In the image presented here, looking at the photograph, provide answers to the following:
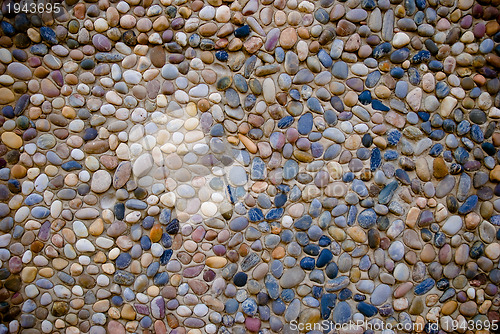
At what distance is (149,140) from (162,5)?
0.66 feet

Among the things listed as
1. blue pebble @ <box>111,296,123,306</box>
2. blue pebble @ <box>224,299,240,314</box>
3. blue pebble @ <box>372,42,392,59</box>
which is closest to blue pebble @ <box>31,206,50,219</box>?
blue pebble @ <box>111,296,123,306</box>

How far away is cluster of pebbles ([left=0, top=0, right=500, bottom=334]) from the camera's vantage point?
2.25 ft

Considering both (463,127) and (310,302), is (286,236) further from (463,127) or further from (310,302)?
(463,127)

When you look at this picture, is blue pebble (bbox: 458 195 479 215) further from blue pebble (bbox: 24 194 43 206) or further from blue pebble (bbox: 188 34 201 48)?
blue pebble (bbox: 24 194 43 206)

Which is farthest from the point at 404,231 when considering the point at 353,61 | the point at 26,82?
the point at 26,82

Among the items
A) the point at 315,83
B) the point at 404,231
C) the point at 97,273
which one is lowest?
the point at 97,273

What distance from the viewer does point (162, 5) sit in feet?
2.26

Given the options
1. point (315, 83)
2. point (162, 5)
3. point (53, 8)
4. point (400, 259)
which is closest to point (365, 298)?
point (400, 259)

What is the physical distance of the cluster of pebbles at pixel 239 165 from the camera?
0.68 metres

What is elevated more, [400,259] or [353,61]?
[353,61]

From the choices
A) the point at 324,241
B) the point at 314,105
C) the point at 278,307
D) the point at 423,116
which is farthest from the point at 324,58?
the point at 278,307

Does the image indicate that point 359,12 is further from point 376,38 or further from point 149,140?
point 149,140

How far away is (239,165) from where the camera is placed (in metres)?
0.69

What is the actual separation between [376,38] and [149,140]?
37 centimetres
